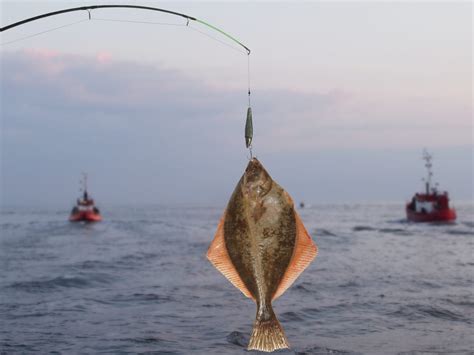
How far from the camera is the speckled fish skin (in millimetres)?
4988

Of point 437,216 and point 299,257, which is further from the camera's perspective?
point 437,216

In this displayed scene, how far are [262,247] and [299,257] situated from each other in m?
0.36

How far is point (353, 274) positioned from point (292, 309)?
22.8 feet

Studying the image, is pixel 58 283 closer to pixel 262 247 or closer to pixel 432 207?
pixel 262 247

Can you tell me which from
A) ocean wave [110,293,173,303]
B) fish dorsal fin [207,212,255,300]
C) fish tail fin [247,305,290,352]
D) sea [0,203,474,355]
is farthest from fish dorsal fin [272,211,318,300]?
ocean wave [110,293,173,303]

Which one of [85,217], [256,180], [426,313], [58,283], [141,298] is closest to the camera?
[256,180]

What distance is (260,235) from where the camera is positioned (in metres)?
5.06

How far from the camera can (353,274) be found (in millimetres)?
18969

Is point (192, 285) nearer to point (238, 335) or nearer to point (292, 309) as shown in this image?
point (292, 309)

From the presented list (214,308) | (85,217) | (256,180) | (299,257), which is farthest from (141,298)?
(85,217)

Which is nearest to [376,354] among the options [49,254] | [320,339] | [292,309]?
[320,339]

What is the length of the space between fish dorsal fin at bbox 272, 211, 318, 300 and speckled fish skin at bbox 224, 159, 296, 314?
0.04m

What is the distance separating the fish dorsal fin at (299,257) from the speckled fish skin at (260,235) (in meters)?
0.04

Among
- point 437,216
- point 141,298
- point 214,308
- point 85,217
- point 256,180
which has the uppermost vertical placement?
point 256,180
